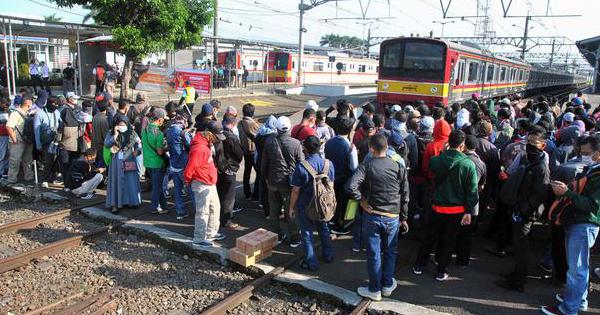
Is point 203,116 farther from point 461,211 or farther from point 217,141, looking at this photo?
point 461,211

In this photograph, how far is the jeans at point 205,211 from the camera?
5.71 meters

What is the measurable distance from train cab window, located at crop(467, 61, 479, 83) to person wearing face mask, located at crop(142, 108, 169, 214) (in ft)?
39.7

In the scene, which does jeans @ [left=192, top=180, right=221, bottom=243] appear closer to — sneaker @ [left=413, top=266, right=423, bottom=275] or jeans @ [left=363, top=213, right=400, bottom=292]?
jeans @ [left=363, top=213, right=400, bottom=292]

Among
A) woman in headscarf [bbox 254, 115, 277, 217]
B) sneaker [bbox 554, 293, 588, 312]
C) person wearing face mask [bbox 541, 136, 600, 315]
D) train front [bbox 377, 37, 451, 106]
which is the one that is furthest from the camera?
train front [bbox 377, 37, 451, 106]

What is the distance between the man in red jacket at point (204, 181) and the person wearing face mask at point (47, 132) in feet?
12.3

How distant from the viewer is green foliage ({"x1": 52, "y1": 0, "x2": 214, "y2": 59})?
52.5ft

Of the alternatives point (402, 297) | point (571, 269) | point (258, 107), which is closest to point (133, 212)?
point (402, 297)

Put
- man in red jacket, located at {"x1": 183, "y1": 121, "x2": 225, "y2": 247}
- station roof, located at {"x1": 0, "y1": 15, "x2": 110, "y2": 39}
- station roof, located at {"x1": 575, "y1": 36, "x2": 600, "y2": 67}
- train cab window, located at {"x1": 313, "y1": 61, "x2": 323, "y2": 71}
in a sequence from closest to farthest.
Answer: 1. man in red jacket, located at {"x1": 183, "y1": 121, "x2": 225, "y2": 247}
2. station roof, located at {"x1": 0, "y1": 15, "x2": 110, "y2": 39}
3. station roof, located at {"x1": 575, "y1": 36, "x2": 600, "y2": 67}
4. train cab window, located at {"x1": 313, "y1": 61, "x2": 323, "y2": 71}

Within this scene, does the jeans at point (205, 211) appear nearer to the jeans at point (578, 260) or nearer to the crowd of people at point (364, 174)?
the crowd of people at point (364, 174)

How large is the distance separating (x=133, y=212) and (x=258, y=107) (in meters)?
15.6

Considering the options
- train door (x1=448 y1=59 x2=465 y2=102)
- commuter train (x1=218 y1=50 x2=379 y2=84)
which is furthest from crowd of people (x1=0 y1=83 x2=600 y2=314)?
commuter train (x1=218 y1=50 x2=379 y2=84)

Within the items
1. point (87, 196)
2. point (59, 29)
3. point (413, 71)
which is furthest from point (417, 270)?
point (59, 29)

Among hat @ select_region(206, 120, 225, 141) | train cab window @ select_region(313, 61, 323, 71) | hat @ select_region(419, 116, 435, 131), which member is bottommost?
hat @ select_region(206, 120, 225, 141)

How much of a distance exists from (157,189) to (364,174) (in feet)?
12.6
